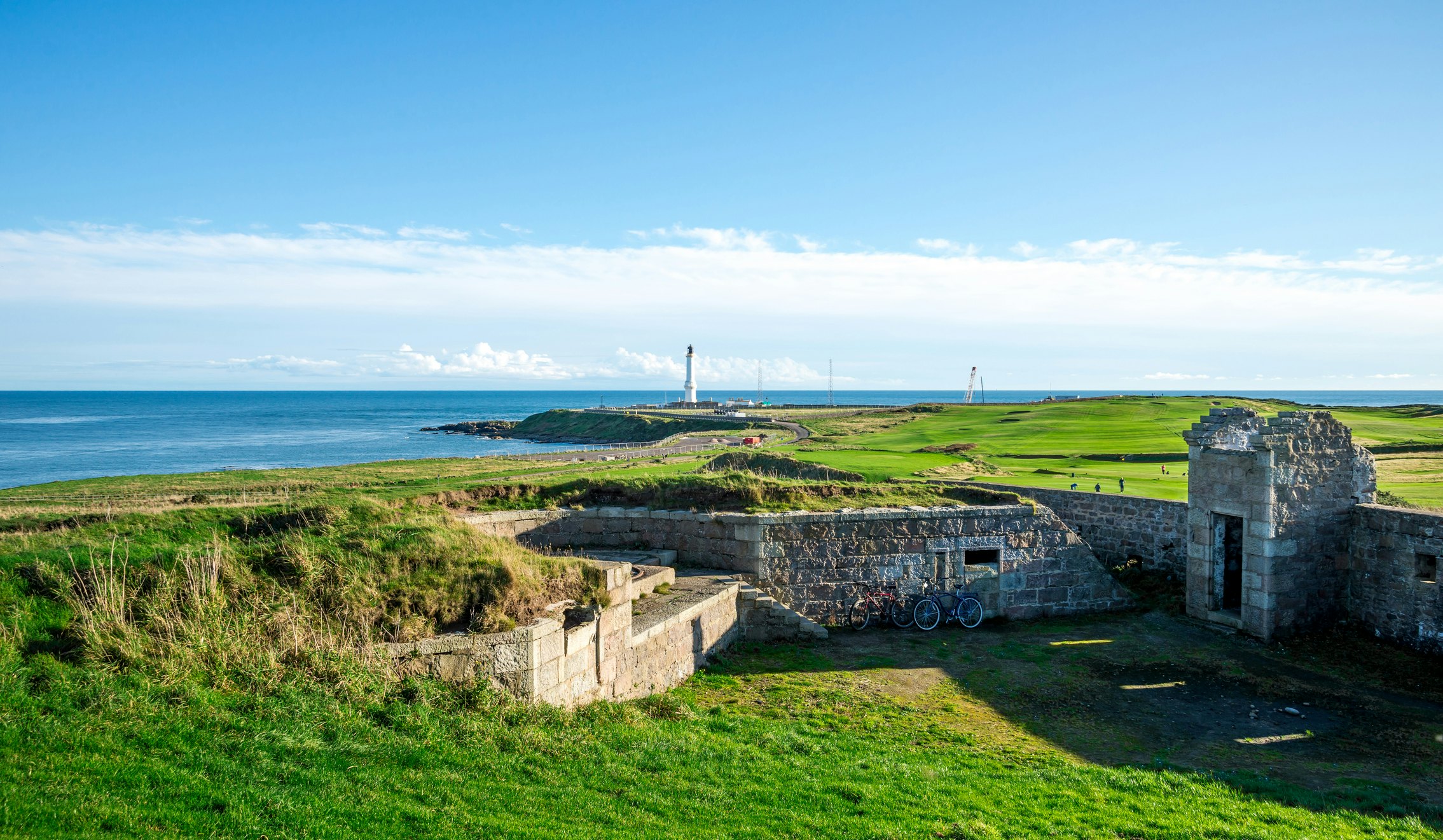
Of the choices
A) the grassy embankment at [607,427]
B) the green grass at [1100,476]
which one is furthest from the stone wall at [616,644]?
the grassy embankment at [607,427]

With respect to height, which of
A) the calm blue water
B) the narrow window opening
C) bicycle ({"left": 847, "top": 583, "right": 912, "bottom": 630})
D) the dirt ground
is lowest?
the calm blue water

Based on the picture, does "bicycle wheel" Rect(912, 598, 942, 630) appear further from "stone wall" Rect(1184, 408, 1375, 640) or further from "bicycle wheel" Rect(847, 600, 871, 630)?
"stone wall" Rect(1184, 408, 1375, 640)

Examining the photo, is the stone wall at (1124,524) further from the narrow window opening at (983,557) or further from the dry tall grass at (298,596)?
the dry tall grass at (298,596)

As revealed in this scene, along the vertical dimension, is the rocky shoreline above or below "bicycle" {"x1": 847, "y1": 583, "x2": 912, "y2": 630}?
below

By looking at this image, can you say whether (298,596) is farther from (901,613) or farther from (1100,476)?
(1100,476)

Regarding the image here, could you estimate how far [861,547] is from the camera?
14.8m

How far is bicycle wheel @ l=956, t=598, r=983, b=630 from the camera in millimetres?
14891

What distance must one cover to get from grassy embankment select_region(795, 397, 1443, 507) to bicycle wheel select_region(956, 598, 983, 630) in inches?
257

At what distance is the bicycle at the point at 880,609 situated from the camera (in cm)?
1464

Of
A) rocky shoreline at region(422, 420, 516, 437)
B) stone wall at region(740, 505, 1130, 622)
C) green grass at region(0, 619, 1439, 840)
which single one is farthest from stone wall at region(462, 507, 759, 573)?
rocky shoreline at region(422, 420, 516, 437)

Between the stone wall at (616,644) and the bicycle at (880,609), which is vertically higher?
the stone wall at (616,644)

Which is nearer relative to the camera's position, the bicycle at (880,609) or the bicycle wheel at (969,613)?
the bicycle at (880,609)

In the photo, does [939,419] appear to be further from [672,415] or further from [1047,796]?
[1047,796]

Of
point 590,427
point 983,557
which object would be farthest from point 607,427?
point 983,557
